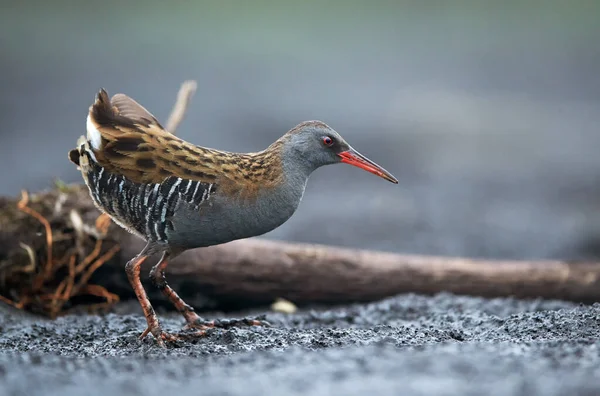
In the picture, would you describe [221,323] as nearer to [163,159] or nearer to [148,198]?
[148,198]

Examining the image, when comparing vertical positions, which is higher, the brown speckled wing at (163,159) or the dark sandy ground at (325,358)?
the brown speckled wing at (163,159)

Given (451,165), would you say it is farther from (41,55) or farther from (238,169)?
(41,55)

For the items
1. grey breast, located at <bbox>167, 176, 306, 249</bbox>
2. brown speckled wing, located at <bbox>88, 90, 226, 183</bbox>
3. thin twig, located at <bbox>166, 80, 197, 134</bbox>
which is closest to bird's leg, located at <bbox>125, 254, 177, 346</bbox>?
grey breast, located at <bbox>167, 176, 306, 249</bbox>

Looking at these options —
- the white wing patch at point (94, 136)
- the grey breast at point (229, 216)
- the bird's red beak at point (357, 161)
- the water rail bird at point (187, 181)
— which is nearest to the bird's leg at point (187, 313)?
the water rail bird at point (187, 181)

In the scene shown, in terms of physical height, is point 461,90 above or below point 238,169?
above

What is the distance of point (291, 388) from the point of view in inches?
141

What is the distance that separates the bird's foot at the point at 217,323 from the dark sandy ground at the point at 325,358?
0.23 meters

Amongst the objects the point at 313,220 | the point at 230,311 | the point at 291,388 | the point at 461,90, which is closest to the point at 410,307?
the point at 230,311

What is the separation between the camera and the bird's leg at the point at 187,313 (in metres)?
5.85

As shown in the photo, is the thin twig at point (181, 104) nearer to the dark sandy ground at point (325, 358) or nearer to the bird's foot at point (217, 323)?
the dark sandy ground at point (325, 358)

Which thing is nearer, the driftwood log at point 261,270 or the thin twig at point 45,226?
the thin twig at point 45,226

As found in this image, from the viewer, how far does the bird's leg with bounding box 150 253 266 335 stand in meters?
5.85

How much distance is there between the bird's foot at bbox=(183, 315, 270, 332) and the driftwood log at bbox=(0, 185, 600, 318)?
1.24 meters

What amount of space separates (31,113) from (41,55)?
4.86m
